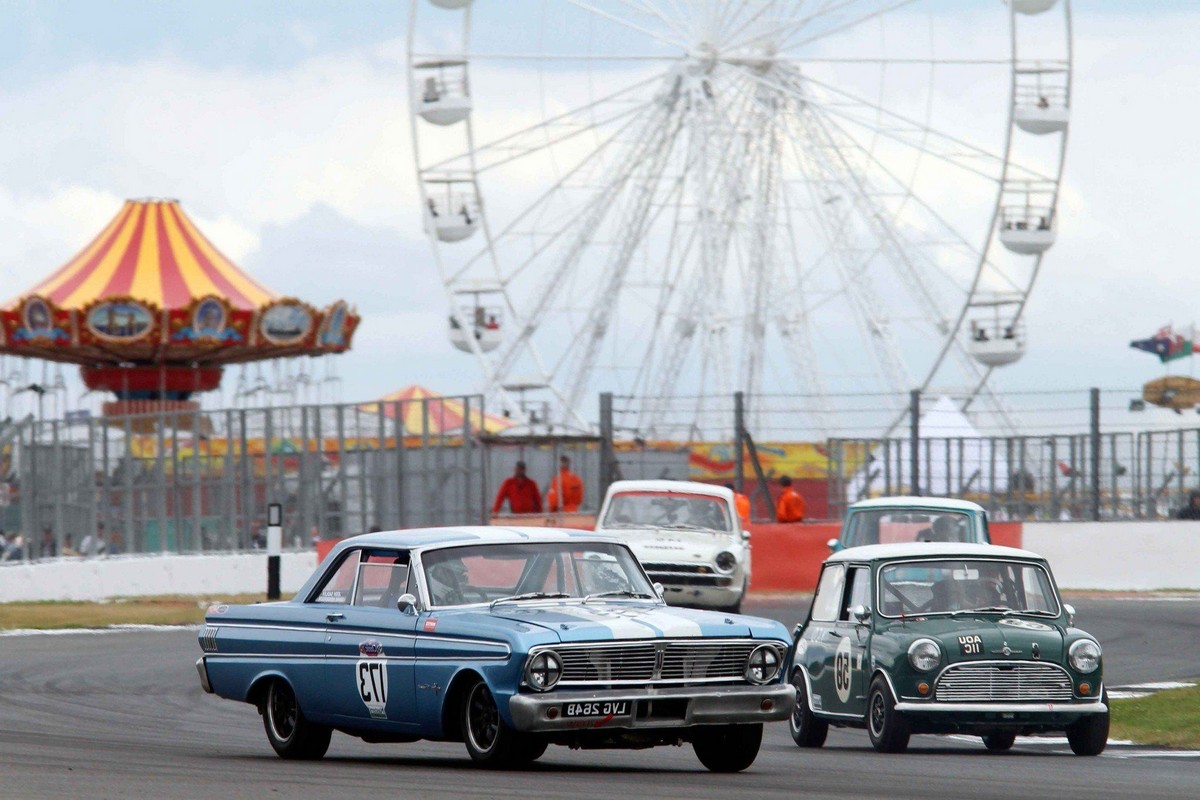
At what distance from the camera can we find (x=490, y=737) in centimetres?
895

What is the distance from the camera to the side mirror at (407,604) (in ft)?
31.1

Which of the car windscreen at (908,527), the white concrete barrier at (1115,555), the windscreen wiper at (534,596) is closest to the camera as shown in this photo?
the windscreen wiper at (534,596)

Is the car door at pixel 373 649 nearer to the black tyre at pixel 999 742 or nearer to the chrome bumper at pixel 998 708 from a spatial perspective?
the chrome bumper at pixel 998 708

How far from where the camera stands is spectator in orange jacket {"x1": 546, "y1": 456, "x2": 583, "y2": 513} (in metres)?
24.8

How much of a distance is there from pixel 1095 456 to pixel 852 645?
14.7m

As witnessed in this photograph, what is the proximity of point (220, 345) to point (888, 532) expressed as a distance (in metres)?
35.7

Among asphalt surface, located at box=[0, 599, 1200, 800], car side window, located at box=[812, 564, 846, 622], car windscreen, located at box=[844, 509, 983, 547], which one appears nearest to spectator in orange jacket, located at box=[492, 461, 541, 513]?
car windscreen, located at box=[844, 509, 983, 547]

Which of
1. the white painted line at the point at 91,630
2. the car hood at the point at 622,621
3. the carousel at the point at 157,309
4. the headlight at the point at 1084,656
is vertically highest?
the carousel at the point at 157,309

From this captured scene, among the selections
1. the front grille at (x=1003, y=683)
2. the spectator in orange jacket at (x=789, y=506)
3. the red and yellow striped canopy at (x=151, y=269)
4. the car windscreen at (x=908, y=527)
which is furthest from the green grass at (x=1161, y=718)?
the red and yellow striped canopy at (x=151, y=269)

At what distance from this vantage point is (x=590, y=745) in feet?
29.1

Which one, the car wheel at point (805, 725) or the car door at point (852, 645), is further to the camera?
the car wheel at point (805, 725)

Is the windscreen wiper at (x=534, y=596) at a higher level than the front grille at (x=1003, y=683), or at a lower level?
higher

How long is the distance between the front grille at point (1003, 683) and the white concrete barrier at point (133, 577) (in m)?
18.1

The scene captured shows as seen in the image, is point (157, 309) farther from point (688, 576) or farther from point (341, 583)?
point (341, 583)
